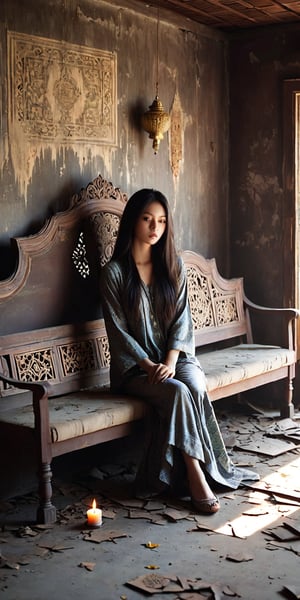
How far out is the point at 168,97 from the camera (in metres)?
5.77

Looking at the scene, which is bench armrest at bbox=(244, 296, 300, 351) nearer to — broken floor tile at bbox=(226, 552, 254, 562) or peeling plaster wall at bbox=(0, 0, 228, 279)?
peeling plaster wall at bbox=(0, 0, 228, 279)

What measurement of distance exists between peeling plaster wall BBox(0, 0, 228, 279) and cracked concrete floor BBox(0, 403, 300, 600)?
4.34ft

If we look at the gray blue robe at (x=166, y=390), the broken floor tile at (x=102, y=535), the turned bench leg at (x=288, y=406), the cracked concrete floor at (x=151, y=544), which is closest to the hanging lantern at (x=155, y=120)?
the gray blue robe at (x=166, y=390)

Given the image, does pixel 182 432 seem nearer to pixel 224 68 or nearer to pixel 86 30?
pixel 86 30

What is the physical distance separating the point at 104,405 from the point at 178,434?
0.42 metres

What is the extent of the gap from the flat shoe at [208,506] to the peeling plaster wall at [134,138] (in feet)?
5.22

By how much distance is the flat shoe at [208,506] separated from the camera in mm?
4184

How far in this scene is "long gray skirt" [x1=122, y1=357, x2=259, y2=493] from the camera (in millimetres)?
4320

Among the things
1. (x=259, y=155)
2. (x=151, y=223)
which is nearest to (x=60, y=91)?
(x=151, y=223)

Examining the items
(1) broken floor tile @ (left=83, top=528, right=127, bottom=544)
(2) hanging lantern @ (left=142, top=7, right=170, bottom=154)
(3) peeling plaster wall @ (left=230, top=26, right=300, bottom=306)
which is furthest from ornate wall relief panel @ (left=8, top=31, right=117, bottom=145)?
(1) broken floor tile @ (left=83, top=528, right=127, bottom=544)

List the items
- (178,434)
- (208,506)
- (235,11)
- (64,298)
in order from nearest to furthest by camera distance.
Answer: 1. (208,506)
2. (178,434)
3. (64,298)
4. (235,11)

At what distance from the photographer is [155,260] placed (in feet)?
16.0

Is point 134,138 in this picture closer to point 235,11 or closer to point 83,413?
point 235,11

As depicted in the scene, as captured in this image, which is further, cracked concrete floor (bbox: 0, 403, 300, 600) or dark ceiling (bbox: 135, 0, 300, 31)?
dark ceiling (bbox: 135, 0, 300, 31)
